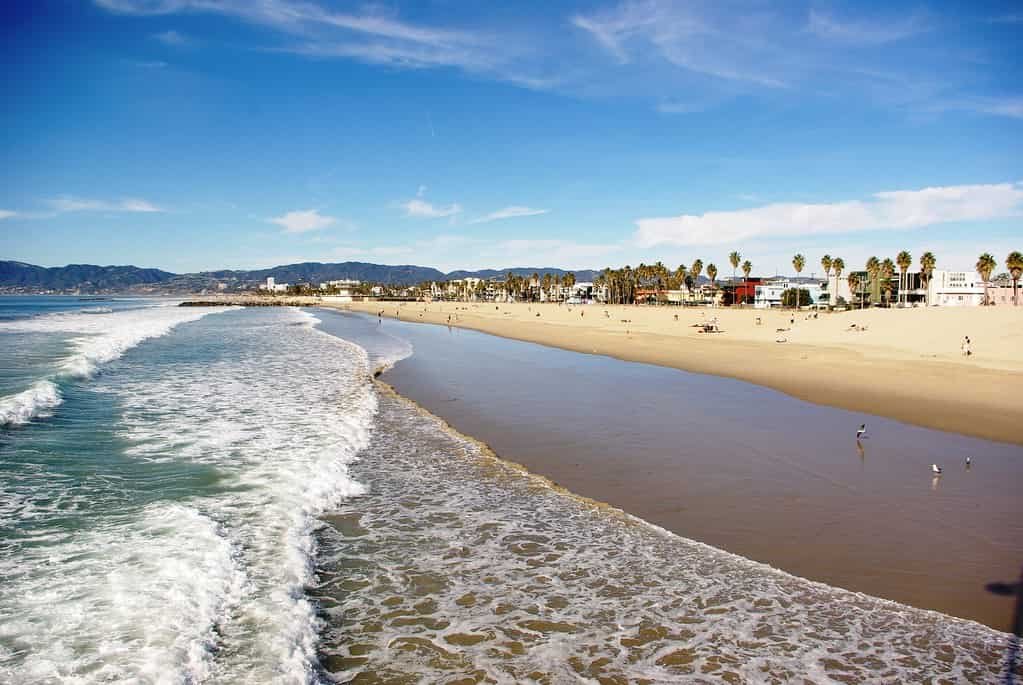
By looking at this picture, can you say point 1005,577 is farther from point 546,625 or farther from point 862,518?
point 546,625

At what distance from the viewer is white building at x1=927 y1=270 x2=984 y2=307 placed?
80.1 metres

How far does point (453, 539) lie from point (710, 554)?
3139 mm

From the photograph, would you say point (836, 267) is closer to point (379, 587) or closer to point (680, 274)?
point (680, 274)

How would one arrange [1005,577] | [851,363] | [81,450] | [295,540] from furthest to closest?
1. [851,363]
2. [81,450]
3. [295,540]
4. [1005,577]

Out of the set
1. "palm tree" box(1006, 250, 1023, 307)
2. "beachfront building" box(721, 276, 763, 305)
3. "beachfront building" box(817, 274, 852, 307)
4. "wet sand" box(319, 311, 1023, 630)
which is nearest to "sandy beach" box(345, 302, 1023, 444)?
"wet sand" box(319, 311, 1023, 630)

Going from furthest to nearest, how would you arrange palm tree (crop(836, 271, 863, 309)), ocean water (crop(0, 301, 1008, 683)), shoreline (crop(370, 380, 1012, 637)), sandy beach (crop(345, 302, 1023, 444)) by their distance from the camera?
1. palm tree (crop(836, 271, 863, 309))
2. sandy beach (crop(345, 302, 1023, 444))
3. shoreline (crop(370, 380, 1012, 637))
4. ocean water (crop(0, 301, 1008, 683))

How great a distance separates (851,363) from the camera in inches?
967

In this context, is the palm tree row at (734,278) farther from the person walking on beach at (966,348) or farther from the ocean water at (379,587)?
the ocean water at (379,587)

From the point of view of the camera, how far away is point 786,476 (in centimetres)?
1013

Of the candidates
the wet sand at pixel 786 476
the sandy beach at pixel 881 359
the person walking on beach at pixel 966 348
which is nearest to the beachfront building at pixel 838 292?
the sandy beach at pixel 881 359

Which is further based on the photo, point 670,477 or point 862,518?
point 670,477

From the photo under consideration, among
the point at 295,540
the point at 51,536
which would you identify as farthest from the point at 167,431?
the point at 295,540

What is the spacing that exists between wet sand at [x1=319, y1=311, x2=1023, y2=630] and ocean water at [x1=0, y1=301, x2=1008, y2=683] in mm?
649

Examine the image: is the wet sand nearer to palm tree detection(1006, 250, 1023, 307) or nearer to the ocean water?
the ocean water
